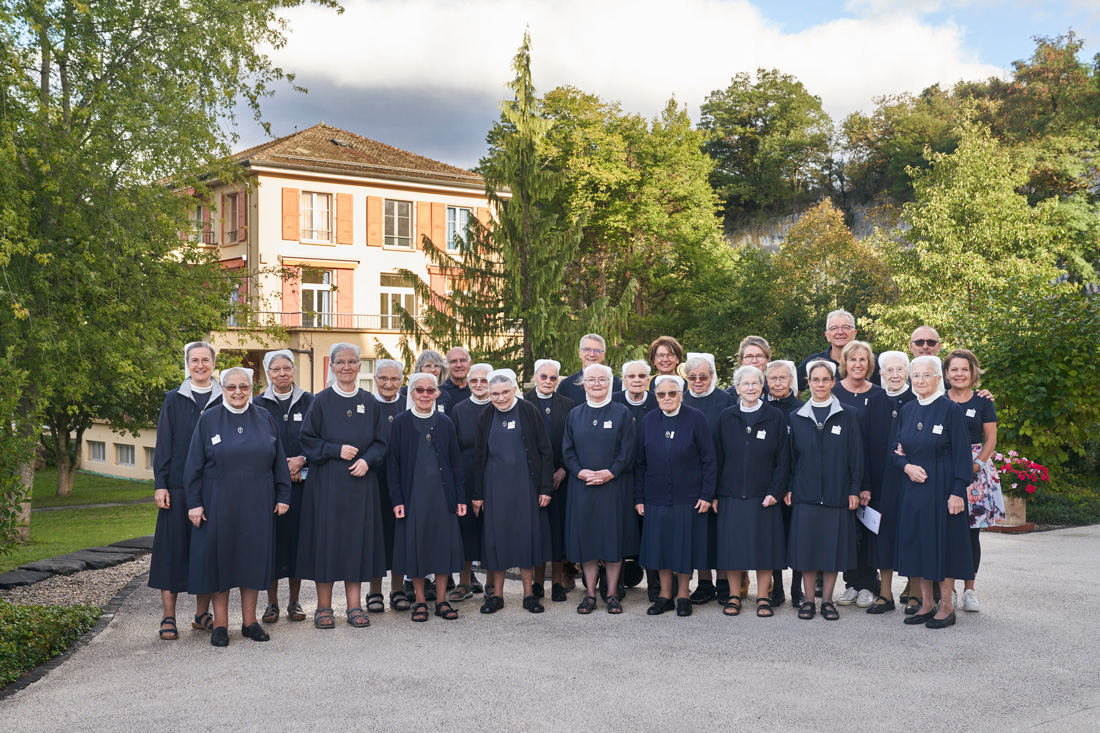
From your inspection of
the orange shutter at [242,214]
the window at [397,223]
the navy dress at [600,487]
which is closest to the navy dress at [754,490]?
the navy dress at [600,487]

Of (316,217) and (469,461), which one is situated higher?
(316,217)

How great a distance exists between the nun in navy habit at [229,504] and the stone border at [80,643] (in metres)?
0.92

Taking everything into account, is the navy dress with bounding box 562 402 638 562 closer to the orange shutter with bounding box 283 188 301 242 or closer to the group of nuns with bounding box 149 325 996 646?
the group of nuns with bounding box 149 325 996 646

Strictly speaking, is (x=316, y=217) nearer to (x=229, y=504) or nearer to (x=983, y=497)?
(x=229, y=504)

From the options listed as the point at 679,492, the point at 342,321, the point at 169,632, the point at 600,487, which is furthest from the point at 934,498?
the point at 342,321

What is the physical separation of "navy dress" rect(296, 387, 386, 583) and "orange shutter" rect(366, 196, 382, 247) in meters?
34.2

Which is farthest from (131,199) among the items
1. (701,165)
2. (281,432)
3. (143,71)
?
(701,165)

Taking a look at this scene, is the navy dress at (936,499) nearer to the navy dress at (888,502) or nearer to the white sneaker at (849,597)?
the navy dress at (888,502)

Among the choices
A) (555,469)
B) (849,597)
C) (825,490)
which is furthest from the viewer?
(555,469)

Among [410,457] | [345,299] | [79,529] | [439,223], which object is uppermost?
[439,223]

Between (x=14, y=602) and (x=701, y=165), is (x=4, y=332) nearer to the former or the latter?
(x=14, y=602)

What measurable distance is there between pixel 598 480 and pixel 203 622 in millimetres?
3212

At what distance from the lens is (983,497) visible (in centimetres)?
793

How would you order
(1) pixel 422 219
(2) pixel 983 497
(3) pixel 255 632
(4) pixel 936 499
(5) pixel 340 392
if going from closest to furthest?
(3) pixel 255 632
(4) pixel 936 499
(5) pixel 340 392
(2) pixel 983 497
(1) pixel 422 219
